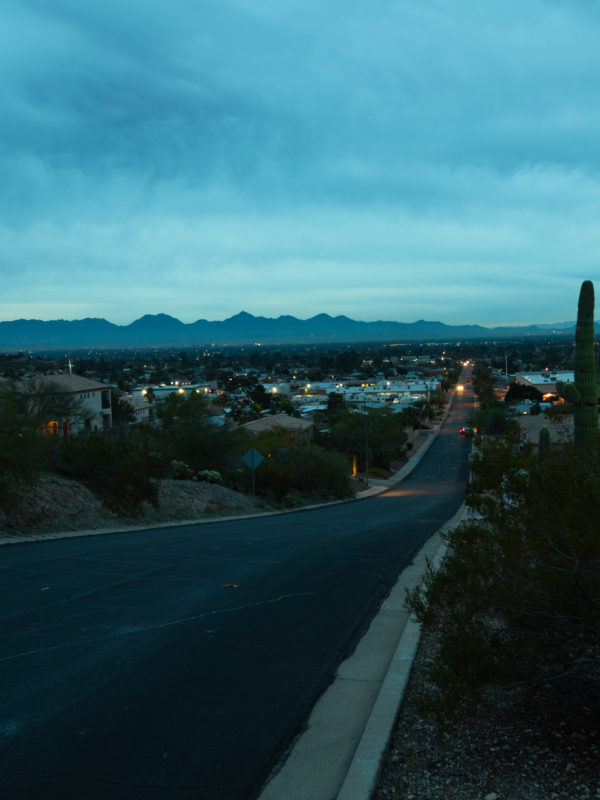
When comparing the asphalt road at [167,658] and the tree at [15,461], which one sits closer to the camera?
the asphalt road at [167,658]

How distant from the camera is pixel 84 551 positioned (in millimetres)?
13781

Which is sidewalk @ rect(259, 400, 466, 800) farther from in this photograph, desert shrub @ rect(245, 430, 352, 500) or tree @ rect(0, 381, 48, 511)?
desert shrub @ rect(245, 430, 352, 500)

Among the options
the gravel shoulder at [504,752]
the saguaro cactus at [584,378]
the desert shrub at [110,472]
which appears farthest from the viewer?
the desert shrub at [110,472]

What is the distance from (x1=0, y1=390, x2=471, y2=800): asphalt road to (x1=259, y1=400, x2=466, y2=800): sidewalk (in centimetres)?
15

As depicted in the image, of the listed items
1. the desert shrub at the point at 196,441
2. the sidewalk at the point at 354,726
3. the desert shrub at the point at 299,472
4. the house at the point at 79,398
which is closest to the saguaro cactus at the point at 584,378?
the sidewalk at the point at 354,726

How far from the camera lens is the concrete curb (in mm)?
4398

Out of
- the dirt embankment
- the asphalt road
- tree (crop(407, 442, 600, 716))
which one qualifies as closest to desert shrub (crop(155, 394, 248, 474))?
the dirt embankment

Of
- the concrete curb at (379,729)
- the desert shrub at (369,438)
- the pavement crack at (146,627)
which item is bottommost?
the desert shrub at (369,438)

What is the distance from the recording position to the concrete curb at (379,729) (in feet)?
14.4

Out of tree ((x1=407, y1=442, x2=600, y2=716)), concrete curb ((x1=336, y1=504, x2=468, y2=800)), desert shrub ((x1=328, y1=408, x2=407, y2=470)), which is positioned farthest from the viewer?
desert shrub ((x1=328, y1=408, x2=407, y2=470))

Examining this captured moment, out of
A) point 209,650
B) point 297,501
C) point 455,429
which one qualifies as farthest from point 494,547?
point 455,429

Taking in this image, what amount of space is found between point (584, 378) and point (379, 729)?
26.8 ft

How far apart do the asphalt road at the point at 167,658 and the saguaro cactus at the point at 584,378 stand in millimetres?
3955

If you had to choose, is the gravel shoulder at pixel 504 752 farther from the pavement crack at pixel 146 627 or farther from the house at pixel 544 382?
the house at pixel 544 382
